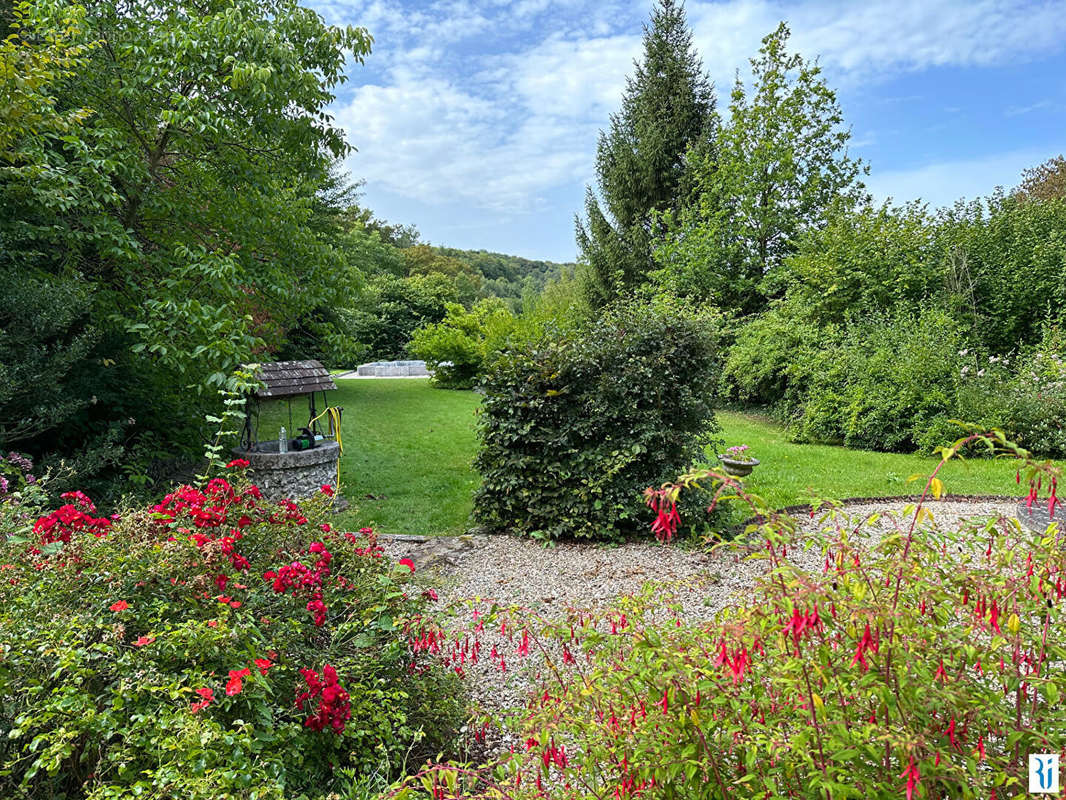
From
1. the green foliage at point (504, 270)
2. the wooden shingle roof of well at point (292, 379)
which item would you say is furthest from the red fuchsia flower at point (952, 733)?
the green foliage at point (504, 270)

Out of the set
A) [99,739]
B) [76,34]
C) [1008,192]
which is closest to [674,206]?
[1008,192]

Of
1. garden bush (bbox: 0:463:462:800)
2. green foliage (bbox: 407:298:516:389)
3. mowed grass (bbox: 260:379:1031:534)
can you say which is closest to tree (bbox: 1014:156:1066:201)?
mowed grass (bbox: 260:379:1031:534)

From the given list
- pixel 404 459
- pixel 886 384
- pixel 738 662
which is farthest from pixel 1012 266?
pixel 738 662

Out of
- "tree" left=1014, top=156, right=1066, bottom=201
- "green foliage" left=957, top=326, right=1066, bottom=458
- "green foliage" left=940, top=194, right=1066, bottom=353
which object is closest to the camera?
"green foliage" left=957, top=326, right=1066, bottom=458

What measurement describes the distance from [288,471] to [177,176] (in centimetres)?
284

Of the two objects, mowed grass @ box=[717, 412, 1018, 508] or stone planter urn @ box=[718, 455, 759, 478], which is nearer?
stone planter urn @ box=[718, 455, 759, 478]

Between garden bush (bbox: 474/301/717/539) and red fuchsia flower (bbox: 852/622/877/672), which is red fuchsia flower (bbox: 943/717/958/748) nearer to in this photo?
red fuchsia flower (bbox: 852/622/877/672)

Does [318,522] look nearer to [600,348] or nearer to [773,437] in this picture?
[600,348]

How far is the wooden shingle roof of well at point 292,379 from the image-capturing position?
5172mm

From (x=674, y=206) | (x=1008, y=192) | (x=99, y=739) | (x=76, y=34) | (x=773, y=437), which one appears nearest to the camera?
(x=99, y=739)

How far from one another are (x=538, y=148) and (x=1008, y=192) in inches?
442

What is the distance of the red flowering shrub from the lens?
0.94 m

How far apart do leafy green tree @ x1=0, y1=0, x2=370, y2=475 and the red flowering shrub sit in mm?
3790

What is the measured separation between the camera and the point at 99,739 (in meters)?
1.35
